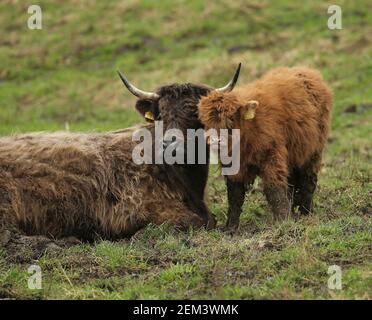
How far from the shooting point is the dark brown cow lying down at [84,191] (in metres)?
7.82

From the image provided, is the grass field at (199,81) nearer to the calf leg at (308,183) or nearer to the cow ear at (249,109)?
the calf leg at (308,183)

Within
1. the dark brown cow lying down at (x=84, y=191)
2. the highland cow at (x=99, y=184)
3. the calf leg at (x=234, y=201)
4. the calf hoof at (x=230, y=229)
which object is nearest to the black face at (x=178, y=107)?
the highland cow at (x=99, y=184)

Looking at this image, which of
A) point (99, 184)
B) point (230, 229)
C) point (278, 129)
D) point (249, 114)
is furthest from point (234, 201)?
point (99, 184)

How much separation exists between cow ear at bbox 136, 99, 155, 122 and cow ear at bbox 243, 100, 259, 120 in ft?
4.54

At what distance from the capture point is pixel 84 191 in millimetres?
8016

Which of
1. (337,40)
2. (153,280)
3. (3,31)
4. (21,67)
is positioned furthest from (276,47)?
(153,280)

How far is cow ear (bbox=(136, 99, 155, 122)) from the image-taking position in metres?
8.54

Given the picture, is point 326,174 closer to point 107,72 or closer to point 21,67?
point 107,72

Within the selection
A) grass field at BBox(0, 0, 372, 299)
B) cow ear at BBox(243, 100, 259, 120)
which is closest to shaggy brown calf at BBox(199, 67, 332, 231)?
cow ear at BBox(243, 100, 259, 120)

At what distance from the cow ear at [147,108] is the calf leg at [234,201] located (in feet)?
3.95

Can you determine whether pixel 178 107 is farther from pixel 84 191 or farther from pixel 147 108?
pixel 84 191

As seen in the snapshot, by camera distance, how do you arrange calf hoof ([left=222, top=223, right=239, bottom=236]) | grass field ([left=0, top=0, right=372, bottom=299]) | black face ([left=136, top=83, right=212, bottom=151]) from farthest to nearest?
black face ([left=136, top=83, right=212, bottom=151]) → calf hoof ([left=222, top=223, right=239, bottom=236]) → grass field ([left=0, top=0, right=372, bottom=299])

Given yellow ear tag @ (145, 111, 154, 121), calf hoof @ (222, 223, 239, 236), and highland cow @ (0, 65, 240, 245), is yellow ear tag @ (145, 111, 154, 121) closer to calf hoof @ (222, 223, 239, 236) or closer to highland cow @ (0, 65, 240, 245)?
highland cow @ (0, 65, 240, 245)

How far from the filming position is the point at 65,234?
26.0 ft
